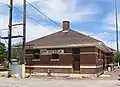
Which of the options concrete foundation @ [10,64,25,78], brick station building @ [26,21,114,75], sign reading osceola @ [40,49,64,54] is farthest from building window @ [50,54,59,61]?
concrete foundation @ [10,64,25,78]

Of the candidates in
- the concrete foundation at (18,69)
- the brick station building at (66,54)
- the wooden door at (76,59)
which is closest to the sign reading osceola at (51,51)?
the brick station building at (66,54)

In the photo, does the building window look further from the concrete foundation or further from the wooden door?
the concrete foundation

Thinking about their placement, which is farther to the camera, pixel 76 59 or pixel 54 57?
pixel 54 57

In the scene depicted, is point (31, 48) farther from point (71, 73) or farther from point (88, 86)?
point (88, 86)

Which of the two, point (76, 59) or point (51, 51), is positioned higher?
point (51, 51)

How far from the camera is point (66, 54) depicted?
1240 inches

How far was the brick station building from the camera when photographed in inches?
1193

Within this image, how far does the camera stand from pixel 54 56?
107 ft

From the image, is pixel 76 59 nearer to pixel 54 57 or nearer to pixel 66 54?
pixel 66 54

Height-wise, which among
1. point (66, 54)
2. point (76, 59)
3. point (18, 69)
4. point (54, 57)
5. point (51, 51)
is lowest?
point (18, 69)

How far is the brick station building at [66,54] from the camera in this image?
30291 mm

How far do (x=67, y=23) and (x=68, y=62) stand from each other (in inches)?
295

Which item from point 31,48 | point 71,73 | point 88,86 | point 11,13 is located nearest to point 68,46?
point 71,73

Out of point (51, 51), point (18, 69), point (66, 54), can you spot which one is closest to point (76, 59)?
point (66, 54)
